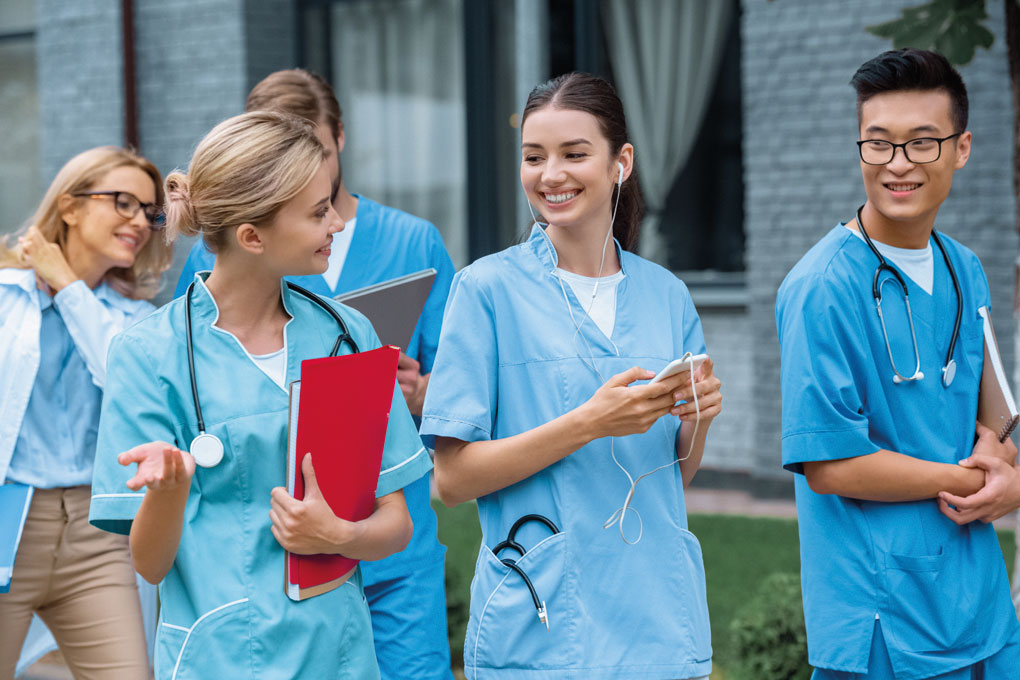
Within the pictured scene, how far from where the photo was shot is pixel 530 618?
219 cm

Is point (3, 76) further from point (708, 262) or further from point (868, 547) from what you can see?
point (868, 547)

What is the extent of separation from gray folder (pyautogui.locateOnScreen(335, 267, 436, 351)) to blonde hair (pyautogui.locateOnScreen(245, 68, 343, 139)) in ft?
1.84

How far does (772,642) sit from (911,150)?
1843 mm

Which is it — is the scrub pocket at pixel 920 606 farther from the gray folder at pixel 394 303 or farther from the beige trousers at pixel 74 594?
the beige trousers at pixel 74 594

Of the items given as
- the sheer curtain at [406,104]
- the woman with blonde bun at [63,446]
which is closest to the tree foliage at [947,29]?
the woman with blonde bun at [63,446]

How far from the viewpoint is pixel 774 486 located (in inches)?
287

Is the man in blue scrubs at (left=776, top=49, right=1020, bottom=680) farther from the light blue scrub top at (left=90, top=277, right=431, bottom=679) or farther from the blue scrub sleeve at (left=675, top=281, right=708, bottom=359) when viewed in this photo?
the light blue scrub top at (left=90, top=277, right=431, bottom=679)

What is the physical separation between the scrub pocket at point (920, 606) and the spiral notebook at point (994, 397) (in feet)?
1.00

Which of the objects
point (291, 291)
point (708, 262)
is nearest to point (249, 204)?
point (291, 291)

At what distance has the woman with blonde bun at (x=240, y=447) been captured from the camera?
202 centimetres

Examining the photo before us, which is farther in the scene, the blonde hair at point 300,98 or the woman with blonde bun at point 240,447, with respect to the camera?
the blonde hair at point 300,98

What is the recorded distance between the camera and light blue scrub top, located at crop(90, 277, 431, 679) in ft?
6.65

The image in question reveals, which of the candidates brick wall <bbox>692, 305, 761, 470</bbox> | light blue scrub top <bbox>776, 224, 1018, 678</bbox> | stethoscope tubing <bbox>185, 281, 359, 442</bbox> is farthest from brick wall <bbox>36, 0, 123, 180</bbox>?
light blue scrub top <bbox>776, 224, 1018, 678</bbox>

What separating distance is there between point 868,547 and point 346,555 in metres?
1.02
